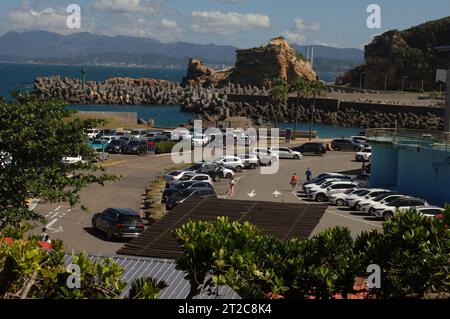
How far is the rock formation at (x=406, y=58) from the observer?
474 ft

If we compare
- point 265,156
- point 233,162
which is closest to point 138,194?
point 233,162

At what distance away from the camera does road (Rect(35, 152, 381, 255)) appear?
2720cm

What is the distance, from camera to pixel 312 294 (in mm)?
12109

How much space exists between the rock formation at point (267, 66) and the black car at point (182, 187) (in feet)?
352

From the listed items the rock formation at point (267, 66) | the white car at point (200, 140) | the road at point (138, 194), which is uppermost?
the rock formation at point (267, 66)

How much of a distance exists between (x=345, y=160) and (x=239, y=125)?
2431 centimetres

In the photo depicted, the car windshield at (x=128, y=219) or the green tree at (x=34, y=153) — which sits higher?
the green tree at (x=34, y=153)

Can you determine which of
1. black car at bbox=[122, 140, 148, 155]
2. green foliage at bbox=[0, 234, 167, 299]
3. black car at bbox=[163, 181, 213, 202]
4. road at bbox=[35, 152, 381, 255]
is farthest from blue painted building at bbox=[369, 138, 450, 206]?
green foliage at bbox=[0, 234, 167, 299]

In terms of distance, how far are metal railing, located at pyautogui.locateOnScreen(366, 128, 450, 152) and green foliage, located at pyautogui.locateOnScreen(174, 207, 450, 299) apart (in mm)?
22153

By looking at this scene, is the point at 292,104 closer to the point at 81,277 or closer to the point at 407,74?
the point at 407,74

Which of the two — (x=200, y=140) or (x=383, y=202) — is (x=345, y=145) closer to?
(x=200, y=140)

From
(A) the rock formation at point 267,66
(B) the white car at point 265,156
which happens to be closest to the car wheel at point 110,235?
(B) the white car at point 265,156

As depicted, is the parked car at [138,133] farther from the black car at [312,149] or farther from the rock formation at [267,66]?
the rock formation at [267,66]
